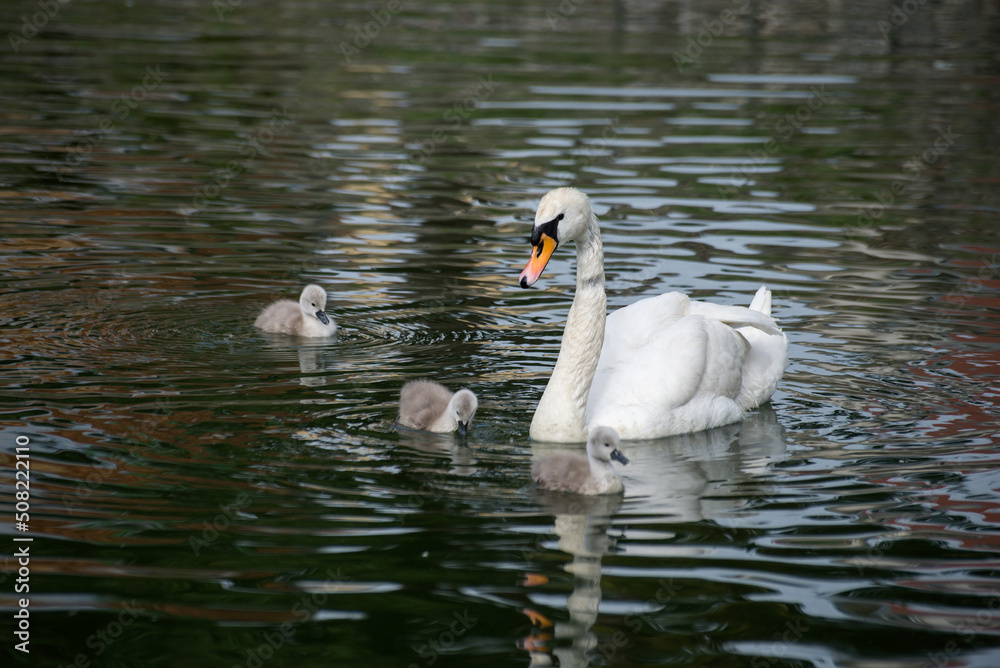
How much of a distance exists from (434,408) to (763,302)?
292cm

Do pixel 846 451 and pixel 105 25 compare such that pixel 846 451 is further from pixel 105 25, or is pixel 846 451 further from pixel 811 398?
pixel 105 25

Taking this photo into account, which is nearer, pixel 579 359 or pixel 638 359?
pixel 579 359

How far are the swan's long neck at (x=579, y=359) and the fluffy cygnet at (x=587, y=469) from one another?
0.61 meters

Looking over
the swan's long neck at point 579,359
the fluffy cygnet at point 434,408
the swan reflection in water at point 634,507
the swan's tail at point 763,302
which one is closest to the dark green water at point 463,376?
the swan reflection in water at point 634,507

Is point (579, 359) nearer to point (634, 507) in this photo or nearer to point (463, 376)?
point (634, 507)

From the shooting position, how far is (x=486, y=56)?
26.6 meters

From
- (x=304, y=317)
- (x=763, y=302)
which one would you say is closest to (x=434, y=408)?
(x=304, y=317)

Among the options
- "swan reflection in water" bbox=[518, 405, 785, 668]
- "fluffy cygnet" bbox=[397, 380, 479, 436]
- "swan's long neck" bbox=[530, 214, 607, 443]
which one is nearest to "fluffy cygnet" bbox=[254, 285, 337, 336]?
"fluffy cygnet" bbox=[397, 380, 479, 436]

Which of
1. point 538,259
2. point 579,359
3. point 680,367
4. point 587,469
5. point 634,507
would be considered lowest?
point 634,507

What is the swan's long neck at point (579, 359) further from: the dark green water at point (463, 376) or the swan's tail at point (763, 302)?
the swan's tail at point (763, 302)

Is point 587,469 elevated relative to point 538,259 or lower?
lower

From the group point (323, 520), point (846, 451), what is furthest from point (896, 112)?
point (323, 520)

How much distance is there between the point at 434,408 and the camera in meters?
7.78

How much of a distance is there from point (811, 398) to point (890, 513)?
7.08 feet
